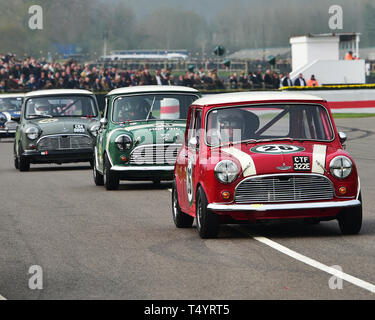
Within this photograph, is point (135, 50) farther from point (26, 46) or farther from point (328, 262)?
point (328, 262)

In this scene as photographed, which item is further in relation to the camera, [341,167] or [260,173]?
[341,167]

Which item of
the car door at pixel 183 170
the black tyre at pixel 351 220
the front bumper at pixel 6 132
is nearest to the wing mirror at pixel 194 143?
the car door at pixel 183 170

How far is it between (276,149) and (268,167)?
309 mm

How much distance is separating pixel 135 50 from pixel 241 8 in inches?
660

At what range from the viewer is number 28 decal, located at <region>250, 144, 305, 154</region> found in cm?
992

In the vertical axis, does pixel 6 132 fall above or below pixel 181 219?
below

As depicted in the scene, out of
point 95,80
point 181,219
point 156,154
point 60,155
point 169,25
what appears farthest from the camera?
point 169,25

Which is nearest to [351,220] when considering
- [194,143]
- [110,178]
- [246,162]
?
[246,162]

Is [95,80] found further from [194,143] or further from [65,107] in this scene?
[194,143]

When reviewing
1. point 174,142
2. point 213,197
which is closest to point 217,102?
point 213,197

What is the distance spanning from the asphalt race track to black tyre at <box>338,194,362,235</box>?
12cm

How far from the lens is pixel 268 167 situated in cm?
975

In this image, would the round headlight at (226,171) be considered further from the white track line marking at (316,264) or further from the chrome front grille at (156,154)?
the chrome front grille at (156,154)

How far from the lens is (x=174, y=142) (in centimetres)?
1603
